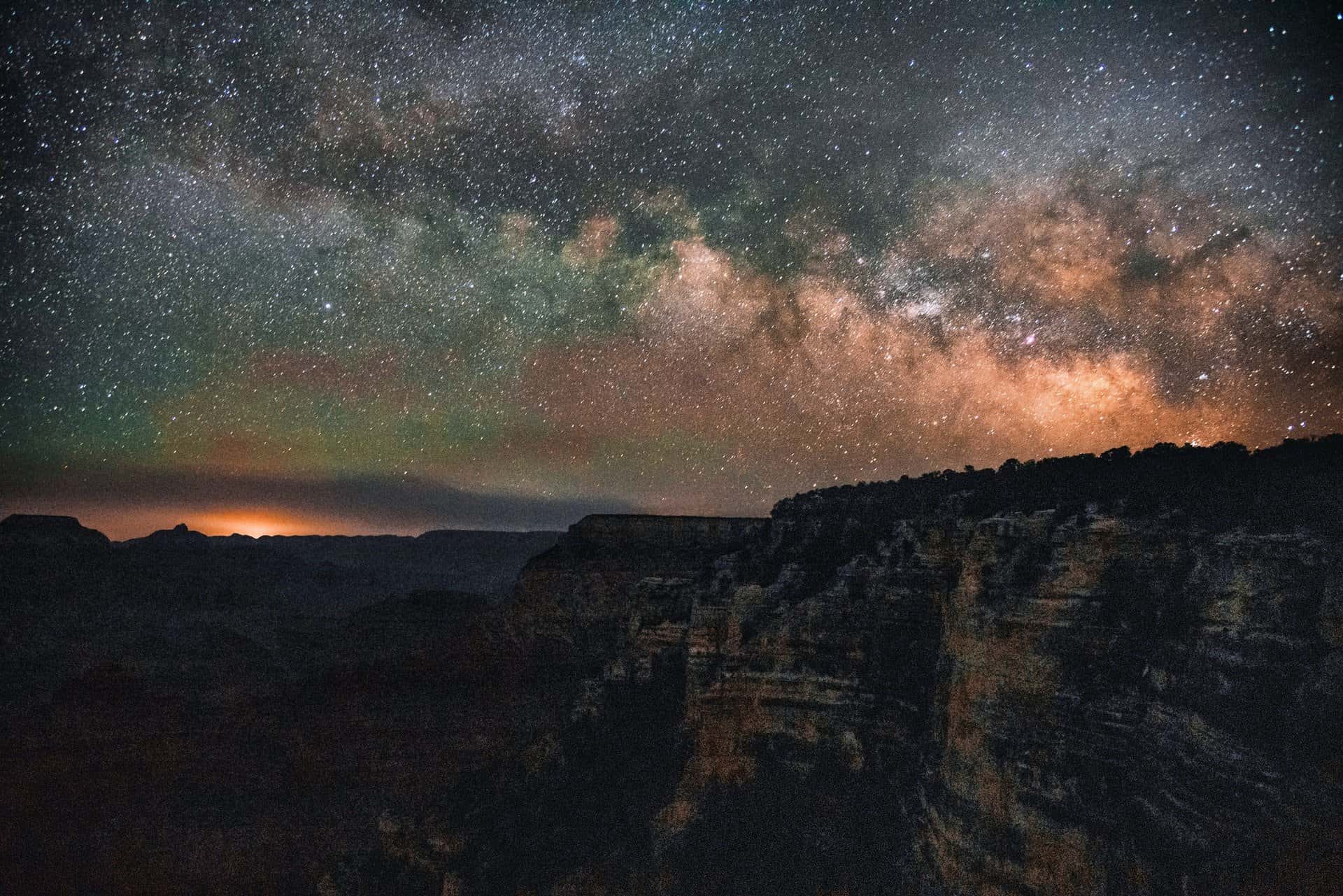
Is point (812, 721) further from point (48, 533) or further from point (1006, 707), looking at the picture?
point (48, 533)

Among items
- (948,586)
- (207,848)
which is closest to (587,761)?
(948,586)

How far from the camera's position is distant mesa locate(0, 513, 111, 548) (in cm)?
7481

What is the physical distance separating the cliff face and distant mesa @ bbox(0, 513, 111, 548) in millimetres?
84459

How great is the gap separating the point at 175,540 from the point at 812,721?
487 feet

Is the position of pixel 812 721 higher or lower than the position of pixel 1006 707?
lower

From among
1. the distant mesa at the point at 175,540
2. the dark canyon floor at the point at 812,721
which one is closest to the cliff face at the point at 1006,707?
the dark canyon floor at the point at 812,721

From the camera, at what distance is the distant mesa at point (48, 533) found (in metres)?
74.8

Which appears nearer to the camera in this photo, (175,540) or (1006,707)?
(1006,707)

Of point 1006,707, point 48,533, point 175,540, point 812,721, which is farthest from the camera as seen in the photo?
point 175,540

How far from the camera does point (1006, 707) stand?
14195 mm

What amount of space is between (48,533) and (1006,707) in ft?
337

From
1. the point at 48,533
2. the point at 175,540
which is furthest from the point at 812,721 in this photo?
the point at 175,540

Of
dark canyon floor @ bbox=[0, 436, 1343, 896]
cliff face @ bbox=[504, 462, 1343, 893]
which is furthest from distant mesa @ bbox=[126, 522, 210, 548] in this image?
cliff face @ bbox=[504, 462, 1343, 893]

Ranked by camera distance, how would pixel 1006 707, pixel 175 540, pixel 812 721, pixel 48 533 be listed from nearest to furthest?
1. pixel 1006 707
2. pixel 812 721
3. pixel 48 533
4. pixel 175 540
